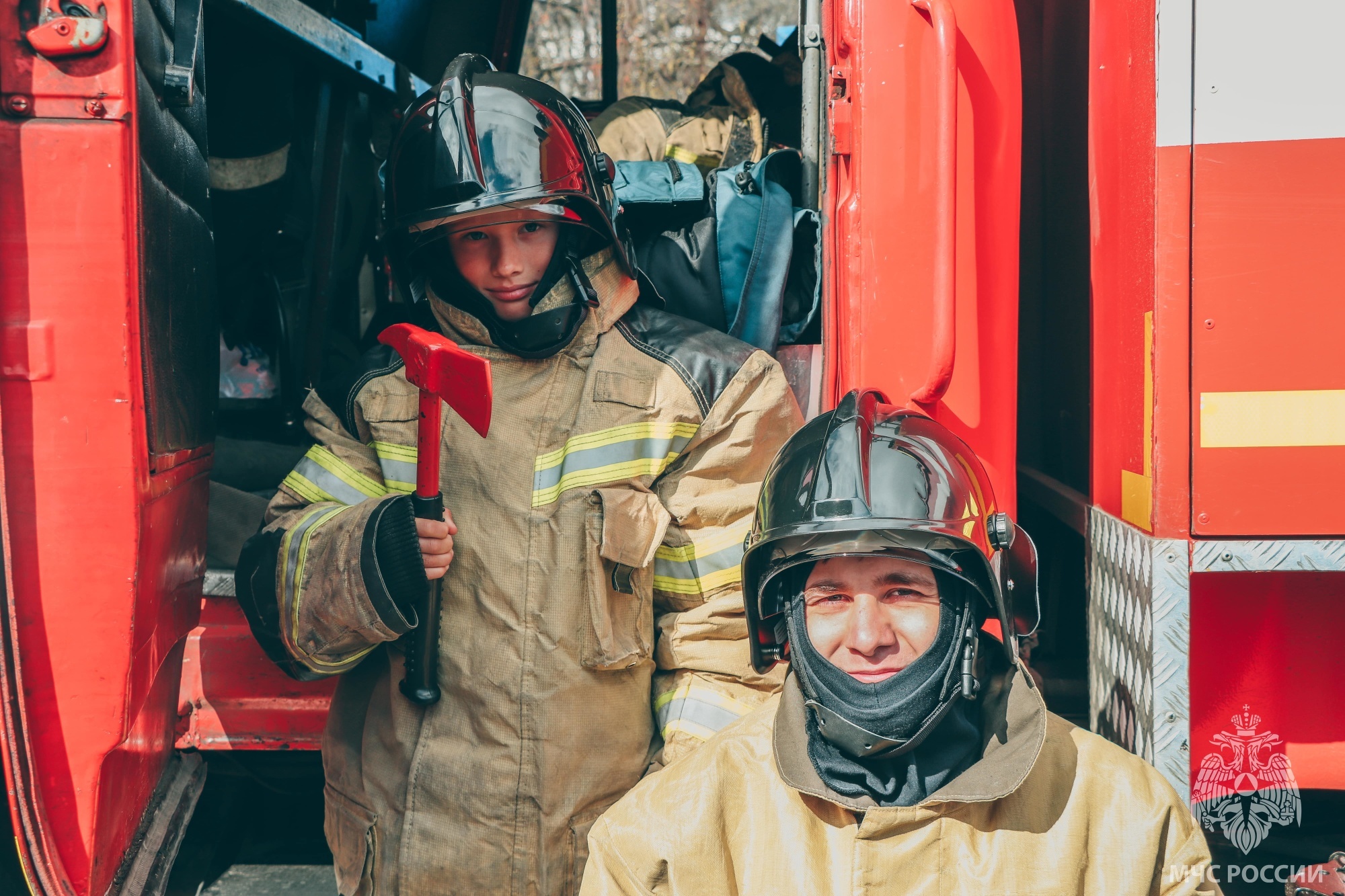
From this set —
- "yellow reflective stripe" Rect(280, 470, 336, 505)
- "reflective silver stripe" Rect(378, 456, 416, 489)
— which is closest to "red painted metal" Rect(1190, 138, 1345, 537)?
"reflective silver stripe" Rect(378, 456, 416, 489)

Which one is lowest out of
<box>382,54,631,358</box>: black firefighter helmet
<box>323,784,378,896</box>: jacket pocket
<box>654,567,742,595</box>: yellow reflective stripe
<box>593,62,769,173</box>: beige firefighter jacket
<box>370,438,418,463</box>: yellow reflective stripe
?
<box>323,784,378,896</box>: jacket pocket

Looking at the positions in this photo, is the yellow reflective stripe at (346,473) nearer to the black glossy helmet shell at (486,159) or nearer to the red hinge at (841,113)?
the black glossy helmet shell at (486,159)

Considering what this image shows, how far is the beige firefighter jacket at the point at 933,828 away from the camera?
4.35ft

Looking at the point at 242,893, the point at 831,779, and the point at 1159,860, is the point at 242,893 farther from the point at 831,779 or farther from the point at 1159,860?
the point at 1159,860

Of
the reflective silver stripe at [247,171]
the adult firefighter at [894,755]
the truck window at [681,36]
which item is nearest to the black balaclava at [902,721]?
the adult firefighter at [894,755]

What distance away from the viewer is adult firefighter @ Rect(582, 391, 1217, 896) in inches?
52.7

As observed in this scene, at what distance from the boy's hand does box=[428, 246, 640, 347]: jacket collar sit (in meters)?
0.40

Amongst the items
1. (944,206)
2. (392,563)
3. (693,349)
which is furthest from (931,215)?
(392,563)

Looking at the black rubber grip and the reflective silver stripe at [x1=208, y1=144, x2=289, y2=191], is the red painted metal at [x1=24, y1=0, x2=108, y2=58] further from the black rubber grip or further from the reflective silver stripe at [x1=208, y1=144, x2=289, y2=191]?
the reflective silver stripe at [x1=208, y1=144, x2=289, y2=191]

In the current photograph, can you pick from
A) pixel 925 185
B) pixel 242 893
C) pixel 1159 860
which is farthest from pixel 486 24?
pixel 1159 860

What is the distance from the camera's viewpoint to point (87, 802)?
5.09 ft

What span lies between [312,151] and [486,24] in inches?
36.4

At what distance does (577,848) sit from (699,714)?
32 cm

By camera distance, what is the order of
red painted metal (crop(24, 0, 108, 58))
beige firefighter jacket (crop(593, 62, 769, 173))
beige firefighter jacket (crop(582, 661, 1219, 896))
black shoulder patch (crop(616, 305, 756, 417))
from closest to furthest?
1. beige firefighter jacket (crop(582, 661, 1219, 896))
2. red painted metal (crop(24, 0, 108, 58))
3. black shoulder patch (crop(616, 305, 756, 417))
4. beige firefighter jacket (crop(593, 62, 769, 173))
